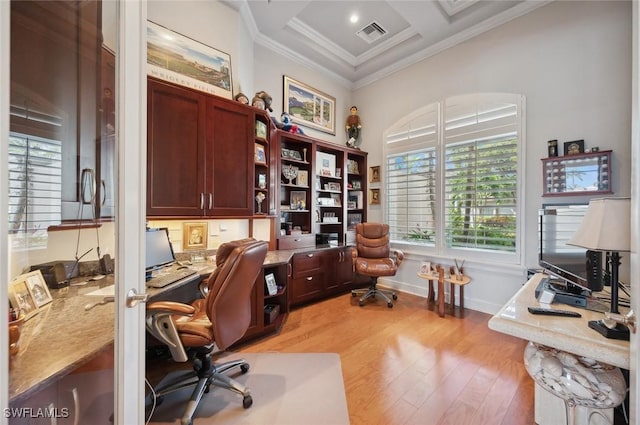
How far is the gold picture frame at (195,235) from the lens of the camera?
252 centimetres

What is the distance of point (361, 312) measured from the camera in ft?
10.3

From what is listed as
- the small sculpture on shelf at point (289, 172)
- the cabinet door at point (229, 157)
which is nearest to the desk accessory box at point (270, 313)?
the cabinet door at point (229, 157)

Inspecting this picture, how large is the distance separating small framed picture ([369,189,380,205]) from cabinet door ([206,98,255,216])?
2.37 meters

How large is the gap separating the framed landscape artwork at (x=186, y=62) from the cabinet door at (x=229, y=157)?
1.11 feet

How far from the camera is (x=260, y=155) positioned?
Result: 287 centimetres

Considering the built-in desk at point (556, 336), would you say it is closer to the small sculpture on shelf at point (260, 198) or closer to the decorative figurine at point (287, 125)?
the small sculpture on shelf at point (260, 198)

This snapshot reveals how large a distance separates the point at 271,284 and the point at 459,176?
2790 millimetres

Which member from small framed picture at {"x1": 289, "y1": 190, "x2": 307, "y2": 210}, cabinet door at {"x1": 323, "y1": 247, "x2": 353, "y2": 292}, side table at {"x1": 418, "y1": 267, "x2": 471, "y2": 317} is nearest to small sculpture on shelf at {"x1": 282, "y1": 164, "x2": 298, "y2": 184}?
small framed picture at {"x1": 289, "y1": 190, "x2": 307, "y2": 210}

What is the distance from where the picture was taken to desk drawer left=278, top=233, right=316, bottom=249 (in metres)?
3.31

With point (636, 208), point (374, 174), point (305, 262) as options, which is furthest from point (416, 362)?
point (374, 174)

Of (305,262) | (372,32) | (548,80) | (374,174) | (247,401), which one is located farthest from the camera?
(374,174)

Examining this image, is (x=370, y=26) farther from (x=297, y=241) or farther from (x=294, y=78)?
(x=297, y=241)

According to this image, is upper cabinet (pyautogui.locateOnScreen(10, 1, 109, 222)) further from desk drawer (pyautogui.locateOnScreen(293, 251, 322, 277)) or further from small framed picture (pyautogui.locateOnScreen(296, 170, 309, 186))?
small framed picture (pyautogui.locateOnScreen(296, 170, 309, 186))

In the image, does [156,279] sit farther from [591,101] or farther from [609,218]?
[591,101]
